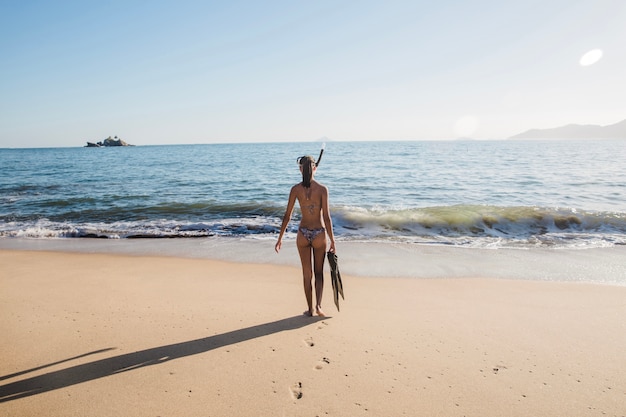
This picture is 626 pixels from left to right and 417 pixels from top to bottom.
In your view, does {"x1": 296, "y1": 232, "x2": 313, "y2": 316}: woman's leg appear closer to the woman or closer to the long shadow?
the woman

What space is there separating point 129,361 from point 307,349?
183 centimetres

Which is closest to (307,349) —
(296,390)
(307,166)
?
(296,390)

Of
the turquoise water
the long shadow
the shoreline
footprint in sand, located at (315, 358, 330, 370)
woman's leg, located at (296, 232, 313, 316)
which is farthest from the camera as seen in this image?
the turquoise water

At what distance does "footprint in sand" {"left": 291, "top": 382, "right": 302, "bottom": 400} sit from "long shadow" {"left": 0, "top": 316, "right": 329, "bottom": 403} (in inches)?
42.1

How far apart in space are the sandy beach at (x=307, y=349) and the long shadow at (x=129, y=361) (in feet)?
0.06

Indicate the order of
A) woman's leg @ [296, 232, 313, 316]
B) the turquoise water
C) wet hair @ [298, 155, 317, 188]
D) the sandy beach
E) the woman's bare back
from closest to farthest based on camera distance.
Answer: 1. the sandy beach
2. wet hair @ [298, 155, 317, 188]
3. the woman's bare back
4. woman's leg @ [296, 232, 313, 316]
5. the turquoise water

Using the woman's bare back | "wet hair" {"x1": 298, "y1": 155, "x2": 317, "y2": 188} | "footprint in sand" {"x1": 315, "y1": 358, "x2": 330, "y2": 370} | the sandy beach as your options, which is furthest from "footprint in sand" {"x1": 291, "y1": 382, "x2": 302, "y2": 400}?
"wet hair" {"x1": 298, "y1": 155, "x2": 317, "y2": 188}

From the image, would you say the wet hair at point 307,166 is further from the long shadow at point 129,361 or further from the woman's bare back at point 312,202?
the long shadow at point 129,361

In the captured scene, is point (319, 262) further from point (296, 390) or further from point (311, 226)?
point (296, 390)

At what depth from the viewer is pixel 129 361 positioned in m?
3.53

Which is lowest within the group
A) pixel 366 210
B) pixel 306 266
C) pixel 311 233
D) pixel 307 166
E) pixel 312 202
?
pixel 366 210

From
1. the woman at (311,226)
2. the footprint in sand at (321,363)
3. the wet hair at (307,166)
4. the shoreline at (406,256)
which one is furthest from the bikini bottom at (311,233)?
the shoreline at (406,256)

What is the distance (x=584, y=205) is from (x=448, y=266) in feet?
35.9

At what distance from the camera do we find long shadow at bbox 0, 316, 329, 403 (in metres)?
3.11
